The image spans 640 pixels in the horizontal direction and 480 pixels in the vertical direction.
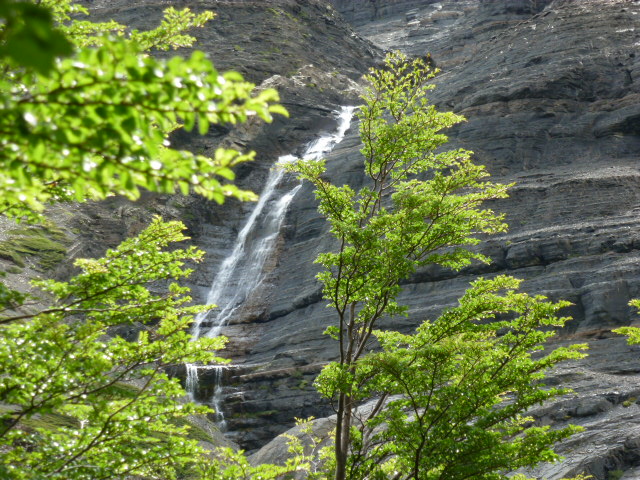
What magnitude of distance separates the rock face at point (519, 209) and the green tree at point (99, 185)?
13390 mm

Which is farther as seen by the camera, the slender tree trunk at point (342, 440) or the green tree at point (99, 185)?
the slender tree trunk at point (342, 440)

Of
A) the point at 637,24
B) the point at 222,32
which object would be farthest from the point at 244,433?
the point at 222,32

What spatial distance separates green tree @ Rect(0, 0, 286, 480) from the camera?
113 inches

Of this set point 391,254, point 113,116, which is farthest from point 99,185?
point 391,254

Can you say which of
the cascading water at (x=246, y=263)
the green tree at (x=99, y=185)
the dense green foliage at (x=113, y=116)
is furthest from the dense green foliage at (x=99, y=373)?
the cascading water at (x=246, y=263)

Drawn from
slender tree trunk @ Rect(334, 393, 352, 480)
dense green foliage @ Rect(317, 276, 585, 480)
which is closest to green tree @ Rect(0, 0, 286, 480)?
slender tree trunk @ Rect(334, 393, 352, 480)

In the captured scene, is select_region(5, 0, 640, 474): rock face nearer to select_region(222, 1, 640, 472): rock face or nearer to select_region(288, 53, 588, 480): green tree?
select_region(222, 1, 640, 472): rock face

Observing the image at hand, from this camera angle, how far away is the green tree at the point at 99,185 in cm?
287

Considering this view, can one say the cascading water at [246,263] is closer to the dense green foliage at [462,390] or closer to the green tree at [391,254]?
the green tree at [391,254]

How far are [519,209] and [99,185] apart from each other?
33.3 meters

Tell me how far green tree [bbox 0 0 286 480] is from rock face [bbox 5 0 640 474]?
13390mm

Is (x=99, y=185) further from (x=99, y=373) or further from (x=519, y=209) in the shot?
(x=519, y=209)

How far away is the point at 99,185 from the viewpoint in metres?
3.08

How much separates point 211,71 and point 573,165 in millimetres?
39372
